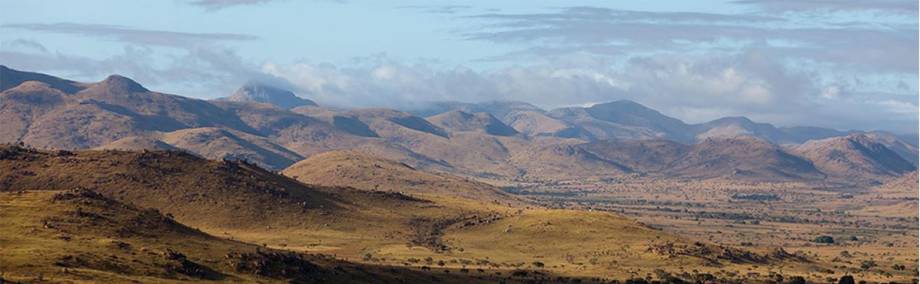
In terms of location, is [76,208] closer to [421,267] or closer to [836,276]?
[421,267]

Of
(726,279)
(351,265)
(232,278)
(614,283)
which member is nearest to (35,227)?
(232,278)

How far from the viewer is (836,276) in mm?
183500

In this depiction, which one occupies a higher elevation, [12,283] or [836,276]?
[12,283]

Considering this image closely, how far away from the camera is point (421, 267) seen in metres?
161

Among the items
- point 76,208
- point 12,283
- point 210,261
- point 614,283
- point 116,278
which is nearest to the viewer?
point 12,283

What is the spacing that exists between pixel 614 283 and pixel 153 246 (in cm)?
5528

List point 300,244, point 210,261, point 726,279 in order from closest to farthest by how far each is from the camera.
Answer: point 210,261
point 726,279
point 300,244

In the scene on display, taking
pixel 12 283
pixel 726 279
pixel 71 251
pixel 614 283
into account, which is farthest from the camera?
pixel 726 279

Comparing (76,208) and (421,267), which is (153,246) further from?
(421,267)

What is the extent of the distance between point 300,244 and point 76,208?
59.2m

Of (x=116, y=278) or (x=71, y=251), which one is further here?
(x=71, y=251)

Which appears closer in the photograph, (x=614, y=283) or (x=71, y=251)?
(x=71, y=251)

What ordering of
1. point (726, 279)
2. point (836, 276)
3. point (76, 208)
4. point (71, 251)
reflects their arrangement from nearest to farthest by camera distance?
point (71, 251), point (76, 208), point (726, 279), point (836, 276)

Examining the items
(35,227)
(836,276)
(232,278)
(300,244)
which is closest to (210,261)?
(232,278)
